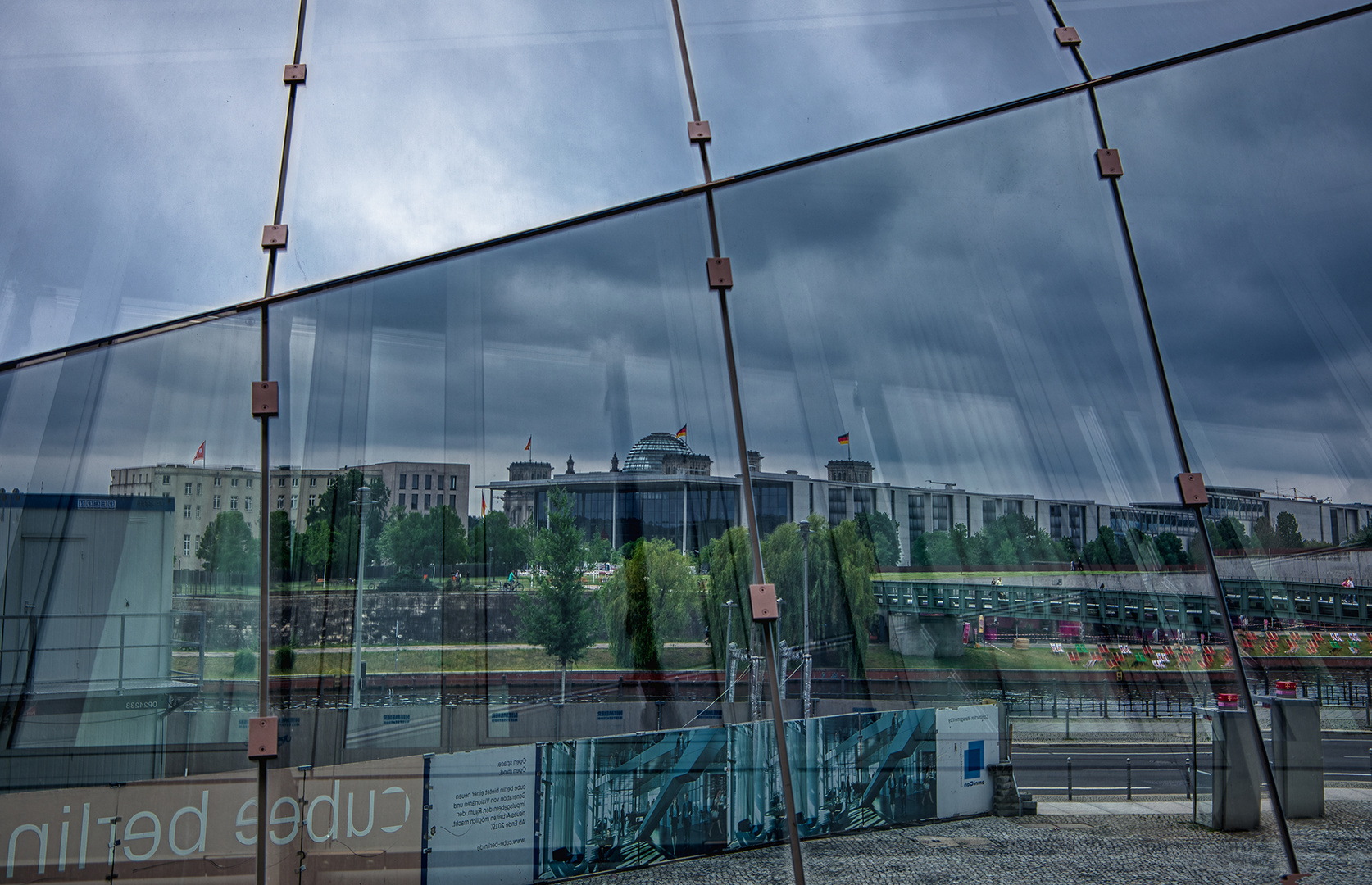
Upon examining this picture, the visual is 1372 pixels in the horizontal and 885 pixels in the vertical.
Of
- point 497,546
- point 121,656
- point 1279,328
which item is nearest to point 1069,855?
point 1279,328

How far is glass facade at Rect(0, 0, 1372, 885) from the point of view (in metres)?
2.91

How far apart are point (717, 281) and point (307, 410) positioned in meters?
1.40

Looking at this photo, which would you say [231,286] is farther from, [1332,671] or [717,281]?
[1332,671]

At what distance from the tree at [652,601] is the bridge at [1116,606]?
2.27 ft

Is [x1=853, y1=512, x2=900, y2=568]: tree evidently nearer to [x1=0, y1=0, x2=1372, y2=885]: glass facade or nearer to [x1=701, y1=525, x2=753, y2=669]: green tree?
[x1=0, y1=0, x2=1372, y2=885]: glass facade

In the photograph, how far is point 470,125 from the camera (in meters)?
3.35

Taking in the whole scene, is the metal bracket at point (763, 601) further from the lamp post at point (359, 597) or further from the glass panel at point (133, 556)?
the glass panel at point (133, 556)

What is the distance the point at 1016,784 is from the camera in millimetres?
3297

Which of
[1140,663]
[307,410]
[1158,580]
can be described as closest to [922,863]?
[1140,663]

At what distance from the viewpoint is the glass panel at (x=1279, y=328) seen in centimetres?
294

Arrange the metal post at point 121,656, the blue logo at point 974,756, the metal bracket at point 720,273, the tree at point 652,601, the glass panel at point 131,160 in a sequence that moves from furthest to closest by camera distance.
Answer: the blue logo at point 974,756, the tree at point 652,601, the metal bracket at point 720,273, the glass panel at point 131,160, the metal post at point 121,656

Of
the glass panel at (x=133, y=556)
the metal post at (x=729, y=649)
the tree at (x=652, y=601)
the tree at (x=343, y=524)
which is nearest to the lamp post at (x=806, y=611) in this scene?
the metal post at (x=729, y=649)

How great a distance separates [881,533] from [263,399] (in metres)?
2.10

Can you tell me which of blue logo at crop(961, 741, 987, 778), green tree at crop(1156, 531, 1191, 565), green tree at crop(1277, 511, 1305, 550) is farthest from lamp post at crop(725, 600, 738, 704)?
green tree at crop(1277, 511, 1305, 550)
